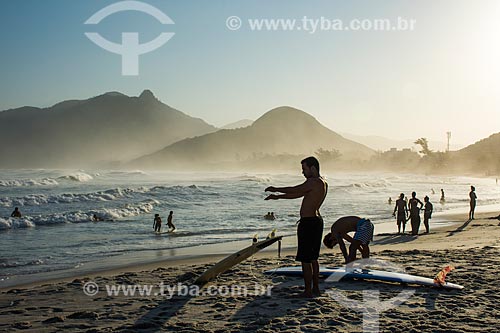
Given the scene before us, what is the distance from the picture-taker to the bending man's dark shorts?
6.32 m

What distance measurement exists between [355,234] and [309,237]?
2201 mm

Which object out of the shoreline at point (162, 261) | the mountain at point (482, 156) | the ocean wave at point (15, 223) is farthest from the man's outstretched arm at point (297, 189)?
the mountain at point (482, 156)

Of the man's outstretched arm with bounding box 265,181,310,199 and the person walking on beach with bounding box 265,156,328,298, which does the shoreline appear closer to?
the person walking on beach with bounding box 265,156,328,298

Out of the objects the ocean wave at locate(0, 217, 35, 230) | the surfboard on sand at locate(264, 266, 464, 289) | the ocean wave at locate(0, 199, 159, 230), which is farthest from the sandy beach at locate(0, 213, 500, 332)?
the ocean wave at locate(0, 199, 159, 230)

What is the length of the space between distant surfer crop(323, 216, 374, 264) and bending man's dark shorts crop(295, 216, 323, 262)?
193cm

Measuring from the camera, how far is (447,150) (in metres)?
115

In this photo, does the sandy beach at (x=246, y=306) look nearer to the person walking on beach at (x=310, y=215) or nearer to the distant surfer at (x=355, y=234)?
the person walking on beach at (x=310, y=215)

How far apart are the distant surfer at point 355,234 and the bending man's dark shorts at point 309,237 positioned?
1.93m

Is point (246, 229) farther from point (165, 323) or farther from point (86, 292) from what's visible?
point (165, 323)

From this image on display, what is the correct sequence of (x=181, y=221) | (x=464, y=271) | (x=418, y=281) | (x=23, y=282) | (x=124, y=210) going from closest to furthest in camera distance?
(x=418, y=281) → (x=464, y=271) → (x=23, y=282) → (x=181, y=221) → (x=124, y=210)

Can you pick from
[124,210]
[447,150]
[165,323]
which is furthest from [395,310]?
[447,150]

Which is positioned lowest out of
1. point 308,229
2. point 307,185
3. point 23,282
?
point 23,282

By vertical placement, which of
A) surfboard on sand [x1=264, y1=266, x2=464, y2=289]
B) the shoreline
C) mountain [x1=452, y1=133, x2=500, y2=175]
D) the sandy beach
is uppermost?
mountain [x1=452, y1=133, x2=500, y2=175]

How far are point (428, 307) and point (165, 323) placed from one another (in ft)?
11.1
